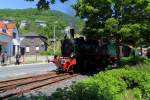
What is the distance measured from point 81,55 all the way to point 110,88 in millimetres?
21289

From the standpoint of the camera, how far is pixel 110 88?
1348 centimetres

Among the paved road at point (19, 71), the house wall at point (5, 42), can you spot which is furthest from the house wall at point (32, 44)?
the paved road at point (19, 71)

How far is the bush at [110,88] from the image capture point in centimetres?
1145

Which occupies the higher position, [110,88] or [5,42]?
[5,42]

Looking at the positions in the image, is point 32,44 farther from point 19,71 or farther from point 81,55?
point 81,55

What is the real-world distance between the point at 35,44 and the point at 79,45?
72663 mm

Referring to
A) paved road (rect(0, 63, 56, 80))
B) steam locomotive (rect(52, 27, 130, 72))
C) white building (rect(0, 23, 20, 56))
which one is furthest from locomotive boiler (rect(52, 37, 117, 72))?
white building (rect(0, 23, 20, 56))

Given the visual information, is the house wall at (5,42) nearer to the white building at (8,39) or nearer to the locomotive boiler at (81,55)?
the white building at (8,39)

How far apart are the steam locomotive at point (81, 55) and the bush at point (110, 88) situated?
14.9 m

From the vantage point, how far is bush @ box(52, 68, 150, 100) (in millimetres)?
11445

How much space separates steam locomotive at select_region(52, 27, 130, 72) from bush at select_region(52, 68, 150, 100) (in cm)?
1488

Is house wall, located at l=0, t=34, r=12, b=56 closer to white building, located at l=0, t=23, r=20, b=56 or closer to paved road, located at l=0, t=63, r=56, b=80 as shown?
white building, located at l=0, t=23, r=20, b=56

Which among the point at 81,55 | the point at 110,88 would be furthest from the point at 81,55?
the point at 110,88

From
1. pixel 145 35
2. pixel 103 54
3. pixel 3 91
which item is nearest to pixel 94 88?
pixel 3 91
